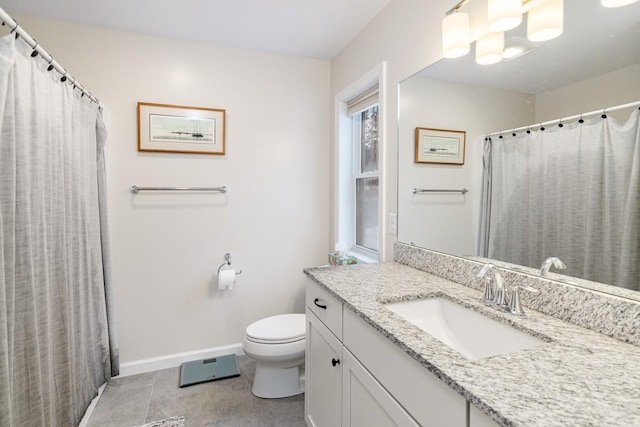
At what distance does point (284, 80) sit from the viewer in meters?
2.53

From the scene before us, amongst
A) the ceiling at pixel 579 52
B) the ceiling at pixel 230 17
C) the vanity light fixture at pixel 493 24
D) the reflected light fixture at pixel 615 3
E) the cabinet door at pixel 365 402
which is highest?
the ceiling at pixel 230 17

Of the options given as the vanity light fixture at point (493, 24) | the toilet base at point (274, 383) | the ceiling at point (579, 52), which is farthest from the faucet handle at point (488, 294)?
the toilet base at point (274, 383)

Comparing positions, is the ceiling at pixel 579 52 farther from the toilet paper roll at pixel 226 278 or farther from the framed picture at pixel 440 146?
the toilet paper roll at pixel 226 278

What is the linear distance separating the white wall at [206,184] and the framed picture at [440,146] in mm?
1132

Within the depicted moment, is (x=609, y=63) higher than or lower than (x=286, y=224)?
higher

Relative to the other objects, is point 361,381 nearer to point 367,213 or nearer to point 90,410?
point 367,213

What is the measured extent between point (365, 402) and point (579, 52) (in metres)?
1.34

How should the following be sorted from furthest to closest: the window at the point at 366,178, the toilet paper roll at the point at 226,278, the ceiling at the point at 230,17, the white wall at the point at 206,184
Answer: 1. the window at the point at 366,178
2. the toilet paper roll at the point at 226,278
3. the white wall at the point at 206,184
4. the ceiling at the point at 230,17

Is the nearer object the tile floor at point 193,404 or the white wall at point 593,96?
the white wall at point 593,96

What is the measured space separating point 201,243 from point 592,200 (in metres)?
2.25

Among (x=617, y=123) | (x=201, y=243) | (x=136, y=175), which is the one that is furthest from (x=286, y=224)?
(x=617, y=123)

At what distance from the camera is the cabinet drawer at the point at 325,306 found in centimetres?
126

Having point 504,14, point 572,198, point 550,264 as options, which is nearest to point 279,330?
point 550,264

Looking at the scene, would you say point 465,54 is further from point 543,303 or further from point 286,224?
point 286,224
